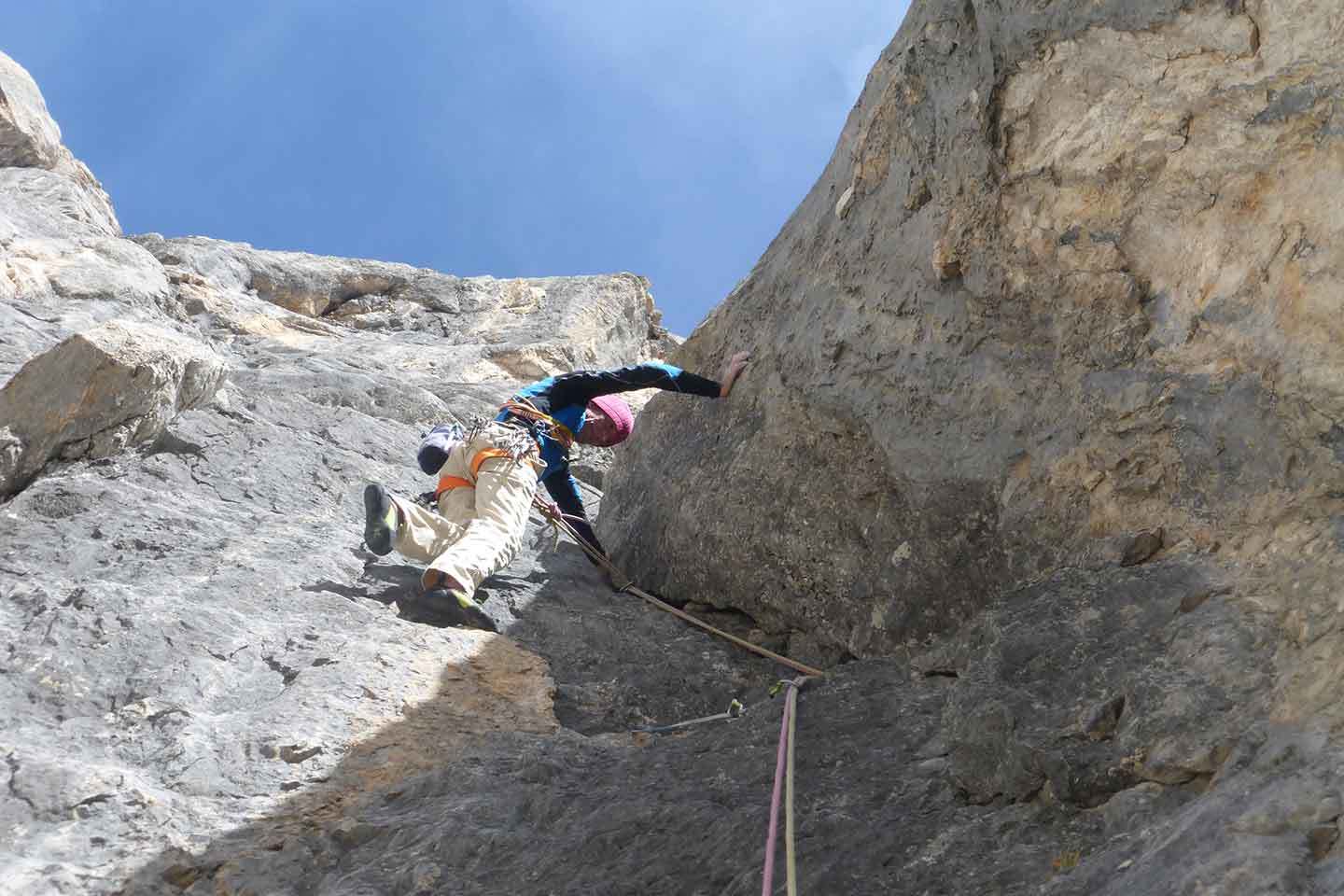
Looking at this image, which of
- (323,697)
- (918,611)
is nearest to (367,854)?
(323,697)

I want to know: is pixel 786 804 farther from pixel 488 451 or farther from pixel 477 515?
pixel 488 451

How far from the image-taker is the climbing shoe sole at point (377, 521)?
15.2 ft

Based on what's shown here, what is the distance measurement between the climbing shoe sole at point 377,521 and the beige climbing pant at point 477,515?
0.35ft

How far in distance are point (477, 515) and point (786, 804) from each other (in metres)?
2.69

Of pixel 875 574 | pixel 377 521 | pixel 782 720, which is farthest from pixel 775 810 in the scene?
pixel 377 521

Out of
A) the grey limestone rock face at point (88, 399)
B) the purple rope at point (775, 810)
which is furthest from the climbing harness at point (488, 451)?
the purple rope at point (775, 810)

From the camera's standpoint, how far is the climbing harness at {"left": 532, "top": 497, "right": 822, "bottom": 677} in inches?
178

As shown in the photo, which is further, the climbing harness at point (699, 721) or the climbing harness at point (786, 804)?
the climbing harness at point (699, 721)

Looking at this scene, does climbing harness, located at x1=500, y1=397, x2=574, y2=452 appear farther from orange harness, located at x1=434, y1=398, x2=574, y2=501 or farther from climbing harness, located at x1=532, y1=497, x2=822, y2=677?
climbing harness, located at x1=532, y1=497, x2=822, y2=677

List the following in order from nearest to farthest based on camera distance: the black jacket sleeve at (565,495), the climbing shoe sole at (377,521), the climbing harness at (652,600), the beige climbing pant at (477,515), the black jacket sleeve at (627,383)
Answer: the climbing harness at (652,600) < the climbing shoe sole at (377,521) < the beige climbing pant at (477,515) < the black jacket sleeve at (627,383) < the black jacket sleeve at (565,495)

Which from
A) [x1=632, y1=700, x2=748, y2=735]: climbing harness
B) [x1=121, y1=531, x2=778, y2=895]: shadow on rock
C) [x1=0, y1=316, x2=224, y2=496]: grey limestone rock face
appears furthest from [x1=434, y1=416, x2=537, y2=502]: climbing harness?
[x1=632, y1=700, x2=748, y2=735]: climbing harness

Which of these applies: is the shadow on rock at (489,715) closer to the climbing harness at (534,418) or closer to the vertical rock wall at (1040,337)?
the vertical rock wall at (1040,337)

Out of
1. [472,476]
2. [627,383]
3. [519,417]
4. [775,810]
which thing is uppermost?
[519,417]

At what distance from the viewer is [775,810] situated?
9.06ft
